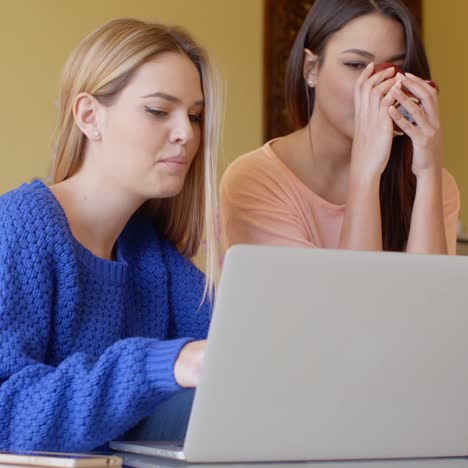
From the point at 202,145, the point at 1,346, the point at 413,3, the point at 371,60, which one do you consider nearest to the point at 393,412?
the point at 1,346

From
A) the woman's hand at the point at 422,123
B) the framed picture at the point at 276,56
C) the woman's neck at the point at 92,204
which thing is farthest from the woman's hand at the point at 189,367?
the framed picture at the point at 276,56

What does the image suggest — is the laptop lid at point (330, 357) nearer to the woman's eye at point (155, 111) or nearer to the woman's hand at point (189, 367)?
the woman's hand at point (189, 367)

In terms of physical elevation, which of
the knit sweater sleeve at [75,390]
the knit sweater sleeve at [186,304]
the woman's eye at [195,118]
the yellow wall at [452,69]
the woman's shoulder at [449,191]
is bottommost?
the knit sweater sleeve at [75,390]

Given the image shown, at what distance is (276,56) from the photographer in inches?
158

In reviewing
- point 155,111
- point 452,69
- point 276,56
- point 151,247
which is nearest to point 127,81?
point 155,111

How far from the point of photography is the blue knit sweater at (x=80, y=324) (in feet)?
3.39

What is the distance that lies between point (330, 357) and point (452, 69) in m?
3.68

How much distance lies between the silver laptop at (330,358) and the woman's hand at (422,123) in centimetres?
81

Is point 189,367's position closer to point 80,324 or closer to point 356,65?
point 80,324

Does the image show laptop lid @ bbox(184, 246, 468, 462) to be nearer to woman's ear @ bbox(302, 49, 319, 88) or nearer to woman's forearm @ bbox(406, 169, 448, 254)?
woman's forearm @ bbox(406, 169, 448, 254)

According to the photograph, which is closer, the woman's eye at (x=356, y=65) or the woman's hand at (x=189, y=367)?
the woman's hand at (x=189, y=367)

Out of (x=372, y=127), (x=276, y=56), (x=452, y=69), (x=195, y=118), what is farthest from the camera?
(x=452, y=69)

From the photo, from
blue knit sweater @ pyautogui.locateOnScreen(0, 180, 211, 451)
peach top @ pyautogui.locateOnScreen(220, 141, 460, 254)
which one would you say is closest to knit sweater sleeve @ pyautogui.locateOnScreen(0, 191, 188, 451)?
blue knit sweater @ pyautogui.locateOnScreen(0, 180, 211, 451)

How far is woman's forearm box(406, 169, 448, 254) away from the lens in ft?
5.65
